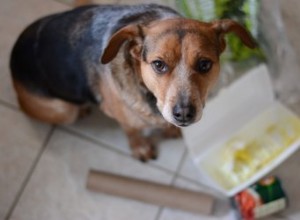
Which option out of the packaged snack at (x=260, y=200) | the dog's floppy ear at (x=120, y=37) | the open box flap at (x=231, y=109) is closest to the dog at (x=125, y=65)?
the dog's floppy ear at (x=120, y=37)

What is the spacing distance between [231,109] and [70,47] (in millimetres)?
821

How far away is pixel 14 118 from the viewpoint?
2.32 meters

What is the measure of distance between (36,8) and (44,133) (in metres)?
0.65

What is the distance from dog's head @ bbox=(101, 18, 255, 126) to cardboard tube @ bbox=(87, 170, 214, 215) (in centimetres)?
69

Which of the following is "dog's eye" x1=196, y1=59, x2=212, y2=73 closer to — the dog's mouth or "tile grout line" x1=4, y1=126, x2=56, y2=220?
the dog's mouth

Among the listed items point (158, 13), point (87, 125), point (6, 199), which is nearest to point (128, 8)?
point (158, 13)

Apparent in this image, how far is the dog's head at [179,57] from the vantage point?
146 cm

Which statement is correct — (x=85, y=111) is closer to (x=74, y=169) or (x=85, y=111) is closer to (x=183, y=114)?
(x=74, y=169)

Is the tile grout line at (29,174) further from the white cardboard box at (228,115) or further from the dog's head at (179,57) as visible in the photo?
the dog's head at (179,57)

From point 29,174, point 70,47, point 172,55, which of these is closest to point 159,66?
point 172,55

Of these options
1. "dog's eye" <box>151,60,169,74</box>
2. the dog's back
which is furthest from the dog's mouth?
the dog's back

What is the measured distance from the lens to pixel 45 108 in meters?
2.09

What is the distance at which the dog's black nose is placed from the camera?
1.46 m

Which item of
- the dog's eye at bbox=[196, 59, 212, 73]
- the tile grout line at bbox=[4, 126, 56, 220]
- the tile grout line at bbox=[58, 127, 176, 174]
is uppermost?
the dog's eye at bbox=[196, 59, 212, 73]
